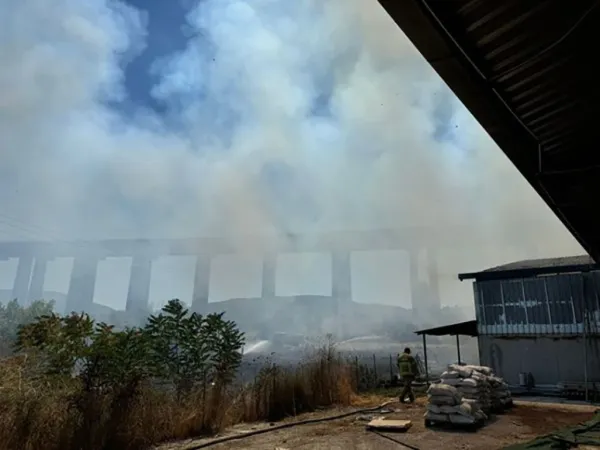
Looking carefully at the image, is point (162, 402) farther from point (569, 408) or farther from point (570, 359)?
point (570, 359)

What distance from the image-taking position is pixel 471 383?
814cm

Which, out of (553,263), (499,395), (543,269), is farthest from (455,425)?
(553,263)

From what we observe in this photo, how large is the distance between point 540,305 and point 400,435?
9.65 metres

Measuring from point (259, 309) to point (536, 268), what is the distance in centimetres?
3539

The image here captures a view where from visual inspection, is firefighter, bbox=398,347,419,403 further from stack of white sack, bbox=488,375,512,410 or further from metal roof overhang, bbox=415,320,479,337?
metal roof overhang, bbox=415,320,479,337

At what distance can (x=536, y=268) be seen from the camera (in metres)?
14.6

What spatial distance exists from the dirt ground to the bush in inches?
21.7

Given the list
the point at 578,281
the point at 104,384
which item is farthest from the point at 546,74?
the point at 578,281

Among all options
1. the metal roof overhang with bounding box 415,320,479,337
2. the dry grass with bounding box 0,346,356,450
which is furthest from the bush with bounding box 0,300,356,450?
the metal roof overhang with bounding box 415,320,479,337

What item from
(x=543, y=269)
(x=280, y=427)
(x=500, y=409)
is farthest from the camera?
(x=543, y=269)

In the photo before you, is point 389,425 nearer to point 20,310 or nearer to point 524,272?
point 524,272

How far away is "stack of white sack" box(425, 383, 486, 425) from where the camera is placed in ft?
23.7

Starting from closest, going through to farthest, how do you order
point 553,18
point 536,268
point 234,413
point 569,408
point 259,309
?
point 553,18
point 234,413
point 569,408
point 536,268
point 259,309

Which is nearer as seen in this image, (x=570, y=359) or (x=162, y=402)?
(x=162, y=402)
